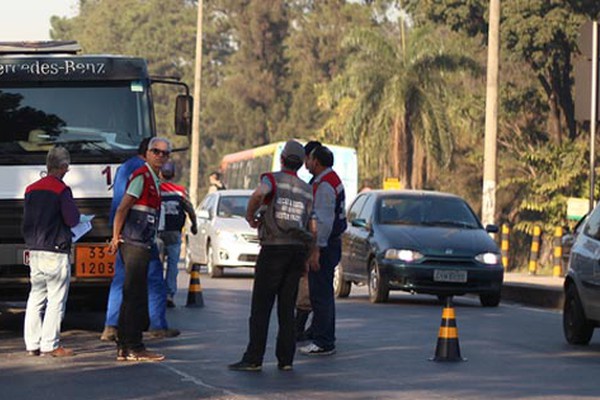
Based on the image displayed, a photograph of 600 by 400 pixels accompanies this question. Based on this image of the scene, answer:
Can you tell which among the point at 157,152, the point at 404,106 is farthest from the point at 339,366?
the point at 404,106

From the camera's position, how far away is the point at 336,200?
51.5ft

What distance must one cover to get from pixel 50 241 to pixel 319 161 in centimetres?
266

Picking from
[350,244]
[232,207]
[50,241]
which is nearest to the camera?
[50,241]

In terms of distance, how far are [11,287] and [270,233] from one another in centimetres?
396

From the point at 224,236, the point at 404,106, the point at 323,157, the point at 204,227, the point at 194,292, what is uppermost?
the point at 404,106

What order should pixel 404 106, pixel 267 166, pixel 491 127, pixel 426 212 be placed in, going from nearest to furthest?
pixel 426 212 → pixel 491 127 → pixel 267 166 → pixel 404 106

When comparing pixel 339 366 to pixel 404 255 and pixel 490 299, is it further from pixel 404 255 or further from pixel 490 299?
pixel 490 299

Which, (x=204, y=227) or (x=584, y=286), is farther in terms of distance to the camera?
(x=204, y=227)

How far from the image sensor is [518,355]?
15.6 meters

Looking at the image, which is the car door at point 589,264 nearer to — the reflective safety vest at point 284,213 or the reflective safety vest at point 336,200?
the reflective safety vest at point 336,200

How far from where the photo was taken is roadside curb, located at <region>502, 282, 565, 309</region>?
24547 millimetres

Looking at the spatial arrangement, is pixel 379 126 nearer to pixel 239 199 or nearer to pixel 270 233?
pixel 239 199

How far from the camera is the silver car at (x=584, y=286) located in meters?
16.4

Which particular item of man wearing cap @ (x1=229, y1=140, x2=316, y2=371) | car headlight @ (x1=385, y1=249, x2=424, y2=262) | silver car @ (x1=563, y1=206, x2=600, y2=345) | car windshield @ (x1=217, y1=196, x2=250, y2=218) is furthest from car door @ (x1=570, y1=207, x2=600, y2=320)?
car windshield @ (x1=217, y1=196, x2=250, y2=218)
